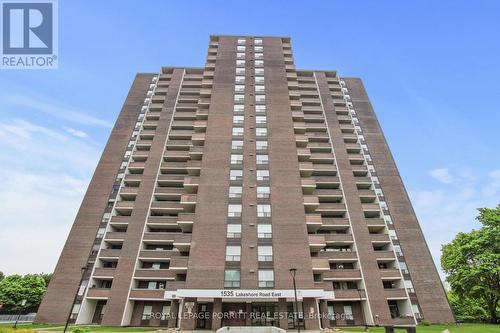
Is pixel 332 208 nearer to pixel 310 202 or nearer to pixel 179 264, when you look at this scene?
pixel 310 202

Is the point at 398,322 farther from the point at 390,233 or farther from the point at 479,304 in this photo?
the point at 479,304

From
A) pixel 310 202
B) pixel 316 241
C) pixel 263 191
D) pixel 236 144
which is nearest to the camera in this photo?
pixel 316 241

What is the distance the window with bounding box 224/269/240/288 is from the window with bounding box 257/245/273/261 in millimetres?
3299

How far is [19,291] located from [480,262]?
77945mm

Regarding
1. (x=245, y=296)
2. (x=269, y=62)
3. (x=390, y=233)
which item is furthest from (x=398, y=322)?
(x=269, y=62)

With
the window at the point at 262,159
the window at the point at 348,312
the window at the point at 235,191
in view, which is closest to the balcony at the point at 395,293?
the window at the point at 348,312

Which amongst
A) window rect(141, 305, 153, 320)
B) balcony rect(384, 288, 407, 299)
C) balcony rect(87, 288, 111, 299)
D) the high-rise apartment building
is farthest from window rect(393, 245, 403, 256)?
balcony rect(87, 288, 111, 299)

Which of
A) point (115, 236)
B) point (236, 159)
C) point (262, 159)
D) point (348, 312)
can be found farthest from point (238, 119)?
point (348, 312)

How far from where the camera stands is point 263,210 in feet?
135

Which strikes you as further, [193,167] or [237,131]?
[237,131]

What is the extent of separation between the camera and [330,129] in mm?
60156

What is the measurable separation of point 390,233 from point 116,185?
1784 inches

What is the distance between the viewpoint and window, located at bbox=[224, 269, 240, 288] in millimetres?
34719

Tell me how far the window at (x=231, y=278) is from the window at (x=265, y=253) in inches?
130
